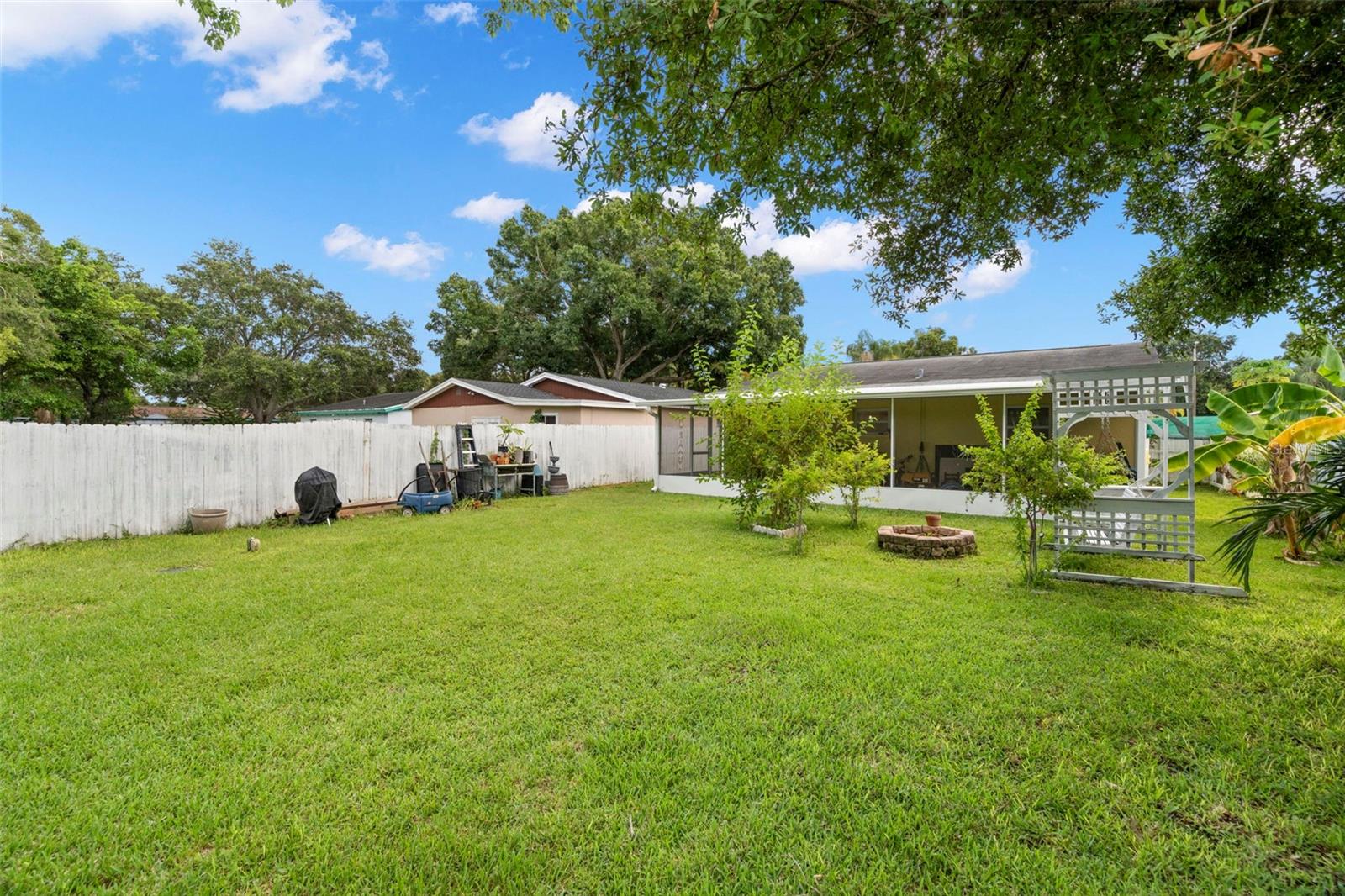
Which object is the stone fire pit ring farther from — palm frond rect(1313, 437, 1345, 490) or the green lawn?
palm frond rect(1313, 437, 1345, 490)

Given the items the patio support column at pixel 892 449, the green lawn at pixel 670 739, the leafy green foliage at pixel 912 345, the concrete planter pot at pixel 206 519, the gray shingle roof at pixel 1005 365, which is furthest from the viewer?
the leafy green foliage at pixel 912 345

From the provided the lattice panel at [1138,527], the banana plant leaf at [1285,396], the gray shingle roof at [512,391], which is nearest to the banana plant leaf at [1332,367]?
the banana plant leaf at [1285,396]

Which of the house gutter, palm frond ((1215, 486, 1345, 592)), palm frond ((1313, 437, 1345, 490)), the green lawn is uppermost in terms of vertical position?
the house gutter

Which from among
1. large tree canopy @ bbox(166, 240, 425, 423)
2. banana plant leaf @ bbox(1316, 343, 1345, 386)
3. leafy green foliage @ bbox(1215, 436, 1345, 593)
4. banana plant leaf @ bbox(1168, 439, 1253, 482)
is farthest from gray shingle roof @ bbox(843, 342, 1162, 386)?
large tree canopy @ bbox(166, 240, 425, 423)

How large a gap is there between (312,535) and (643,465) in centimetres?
1109

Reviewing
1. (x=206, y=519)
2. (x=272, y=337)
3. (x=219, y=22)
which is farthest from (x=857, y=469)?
(x=272, y=337)

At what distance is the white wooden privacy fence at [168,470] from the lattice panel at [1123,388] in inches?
470

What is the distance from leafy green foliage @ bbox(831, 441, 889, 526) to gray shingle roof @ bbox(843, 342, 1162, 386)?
3870mm

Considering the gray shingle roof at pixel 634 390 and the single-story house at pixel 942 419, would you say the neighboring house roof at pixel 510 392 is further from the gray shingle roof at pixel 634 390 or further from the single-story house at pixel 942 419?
the single-story house at pixel 942 419

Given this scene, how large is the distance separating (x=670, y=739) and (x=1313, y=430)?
891cm

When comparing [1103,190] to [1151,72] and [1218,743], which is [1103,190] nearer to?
[1151,72]

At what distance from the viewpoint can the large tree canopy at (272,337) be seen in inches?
1106

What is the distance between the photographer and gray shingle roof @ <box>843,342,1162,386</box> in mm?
12438

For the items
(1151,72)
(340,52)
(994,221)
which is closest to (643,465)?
(340,52)
